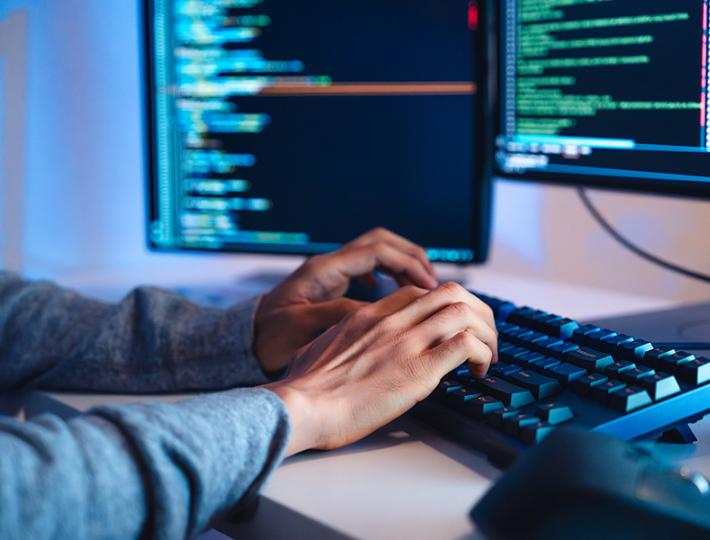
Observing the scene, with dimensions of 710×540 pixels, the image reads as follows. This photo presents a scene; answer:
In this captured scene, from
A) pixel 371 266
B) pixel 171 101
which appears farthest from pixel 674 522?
pixel 171 101

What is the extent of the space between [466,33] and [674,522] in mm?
752

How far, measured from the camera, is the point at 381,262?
0.95 metres

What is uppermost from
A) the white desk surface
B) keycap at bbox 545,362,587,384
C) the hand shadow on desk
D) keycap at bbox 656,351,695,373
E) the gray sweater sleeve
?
keycap at bbox 656,351,695,373

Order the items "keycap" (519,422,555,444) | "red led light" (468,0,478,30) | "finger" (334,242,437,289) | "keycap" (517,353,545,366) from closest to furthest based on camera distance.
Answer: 1. "keycap" (519,422,555,444)
2. "keycap" (517,353,545,366)
3. "finger" (334,242,437,289)
4. "red led light" (468,0,478,30)

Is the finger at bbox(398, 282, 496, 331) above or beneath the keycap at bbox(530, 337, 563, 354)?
above

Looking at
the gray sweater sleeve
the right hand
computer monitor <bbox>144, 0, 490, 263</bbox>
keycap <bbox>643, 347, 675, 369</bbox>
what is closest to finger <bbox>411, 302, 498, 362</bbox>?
the right hand

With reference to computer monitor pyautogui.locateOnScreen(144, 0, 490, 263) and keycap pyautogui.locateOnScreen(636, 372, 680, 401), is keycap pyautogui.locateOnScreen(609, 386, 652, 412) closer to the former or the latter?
keycap pyautogui.locateOnScreen(636, 372, 680, 401)

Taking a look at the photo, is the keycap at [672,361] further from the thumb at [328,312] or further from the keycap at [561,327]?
the thumb at [328,312]

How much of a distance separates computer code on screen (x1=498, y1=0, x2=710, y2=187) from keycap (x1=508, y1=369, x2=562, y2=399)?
321 millimetres

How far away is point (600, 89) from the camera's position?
914 millimetres

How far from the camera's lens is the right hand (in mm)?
589

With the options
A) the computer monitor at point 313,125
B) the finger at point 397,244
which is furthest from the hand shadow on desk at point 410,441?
the computer monitor at point 313,125

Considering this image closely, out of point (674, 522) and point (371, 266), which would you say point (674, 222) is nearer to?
point (371, 266)

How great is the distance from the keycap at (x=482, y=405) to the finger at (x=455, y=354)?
0.03m
